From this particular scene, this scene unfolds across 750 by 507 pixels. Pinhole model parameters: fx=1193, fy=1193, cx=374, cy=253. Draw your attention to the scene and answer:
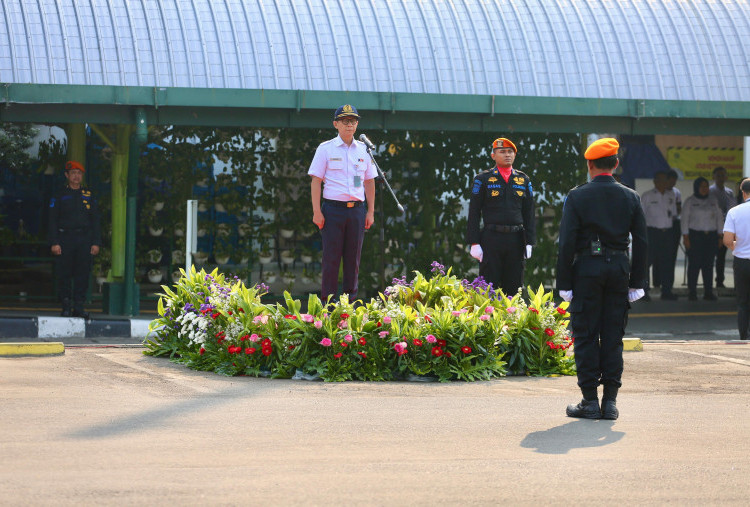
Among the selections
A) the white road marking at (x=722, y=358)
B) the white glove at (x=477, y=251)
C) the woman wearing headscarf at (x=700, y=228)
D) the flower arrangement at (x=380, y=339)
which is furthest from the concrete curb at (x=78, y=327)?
the woman wearing headscarf at (x=700, y=228)

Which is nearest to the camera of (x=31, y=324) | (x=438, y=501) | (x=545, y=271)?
(x=438, y=501)

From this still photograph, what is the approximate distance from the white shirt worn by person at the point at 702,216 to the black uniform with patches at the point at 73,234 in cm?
940

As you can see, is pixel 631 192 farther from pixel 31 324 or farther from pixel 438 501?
pixel 31 324

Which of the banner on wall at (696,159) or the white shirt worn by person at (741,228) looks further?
the banner on wall at (696,159)

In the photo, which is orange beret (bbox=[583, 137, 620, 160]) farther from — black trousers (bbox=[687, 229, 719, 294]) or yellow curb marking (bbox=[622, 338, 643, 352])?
black trousers (bbox=[687, 229, 719, 294])

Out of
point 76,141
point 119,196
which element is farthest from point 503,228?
point 76,141

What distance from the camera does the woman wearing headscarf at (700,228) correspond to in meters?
18.4

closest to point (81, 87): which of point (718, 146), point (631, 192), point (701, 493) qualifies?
point (631, 192)

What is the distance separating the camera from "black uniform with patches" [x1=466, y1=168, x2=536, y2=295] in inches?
434

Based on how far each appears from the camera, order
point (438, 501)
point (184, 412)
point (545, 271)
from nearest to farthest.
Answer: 1. point (438, 501)
2. point (184, 412)
3. point (545, 271)

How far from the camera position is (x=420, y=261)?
1620cm

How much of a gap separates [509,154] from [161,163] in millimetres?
6526

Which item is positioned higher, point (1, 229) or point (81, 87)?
point (81, 87)

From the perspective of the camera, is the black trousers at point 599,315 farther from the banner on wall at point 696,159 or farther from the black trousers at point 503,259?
the banner on wall at point 696,159
